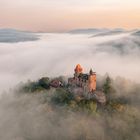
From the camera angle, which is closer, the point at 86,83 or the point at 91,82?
the point at 86,83

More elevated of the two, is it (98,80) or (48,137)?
(98,80)

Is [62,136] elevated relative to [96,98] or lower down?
lower down

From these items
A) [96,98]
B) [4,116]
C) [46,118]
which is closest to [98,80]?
[96,98]

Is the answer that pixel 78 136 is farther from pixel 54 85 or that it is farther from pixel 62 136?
pixel 54 85

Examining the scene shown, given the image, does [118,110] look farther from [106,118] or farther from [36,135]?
[36,135]

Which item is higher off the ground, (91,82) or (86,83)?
(91,82)

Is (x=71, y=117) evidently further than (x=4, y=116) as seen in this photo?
No

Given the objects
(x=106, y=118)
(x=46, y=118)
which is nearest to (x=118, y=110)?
(x=106, y=118)

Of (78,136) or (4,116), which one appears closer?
(78,136)
